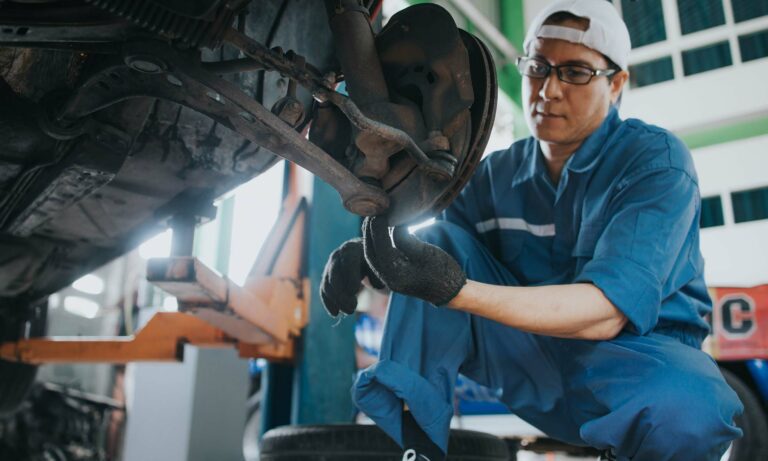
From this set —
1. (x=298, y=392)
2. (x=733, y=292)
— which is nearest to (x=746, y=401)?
(x=733, y=292)

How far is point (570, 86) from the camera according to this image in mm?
1330

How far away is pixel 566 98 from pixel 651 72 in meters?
6.29

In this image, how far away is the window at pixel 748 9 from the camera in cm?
650

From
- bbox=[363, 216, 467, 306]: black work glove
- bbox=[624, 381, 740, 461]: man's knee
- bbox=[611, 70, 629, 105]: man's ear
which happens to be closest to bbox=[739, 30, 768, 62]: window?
bbox=[611, 70, 629, 105]: man's ear

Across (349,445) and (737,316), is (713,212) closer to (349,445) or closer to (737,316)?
(737,316)

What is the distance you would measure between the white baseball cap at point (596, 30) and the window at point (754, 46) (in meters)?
6.07

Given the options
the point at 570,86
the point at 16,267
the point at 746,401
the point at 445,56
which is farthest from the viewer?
the point at 746,401

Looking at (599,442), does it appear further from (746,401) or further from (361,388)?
(746,401)

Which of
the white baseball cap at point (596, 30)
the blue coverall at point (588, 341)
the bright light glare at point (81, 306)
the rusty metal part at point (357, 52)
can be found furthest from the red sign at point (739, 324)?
the bright light glare at point (81, 306)

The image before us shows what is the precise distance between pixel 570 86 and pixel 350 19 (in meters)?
0.57

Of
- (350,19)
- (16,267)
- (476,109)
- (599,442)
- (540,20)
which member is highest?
(540,20)

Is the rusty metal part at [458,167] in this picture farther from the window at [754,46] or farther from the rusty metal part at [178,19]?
the window at [754,46]

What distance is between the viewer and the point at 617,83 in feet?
4.59

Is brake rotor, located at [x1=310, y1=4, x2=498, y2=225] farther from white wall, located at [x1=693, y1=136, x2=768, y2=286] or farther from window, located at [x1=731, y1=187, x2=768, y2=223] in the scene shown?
window, located at [x1=731, y1=187, x2=768, y2=223]
